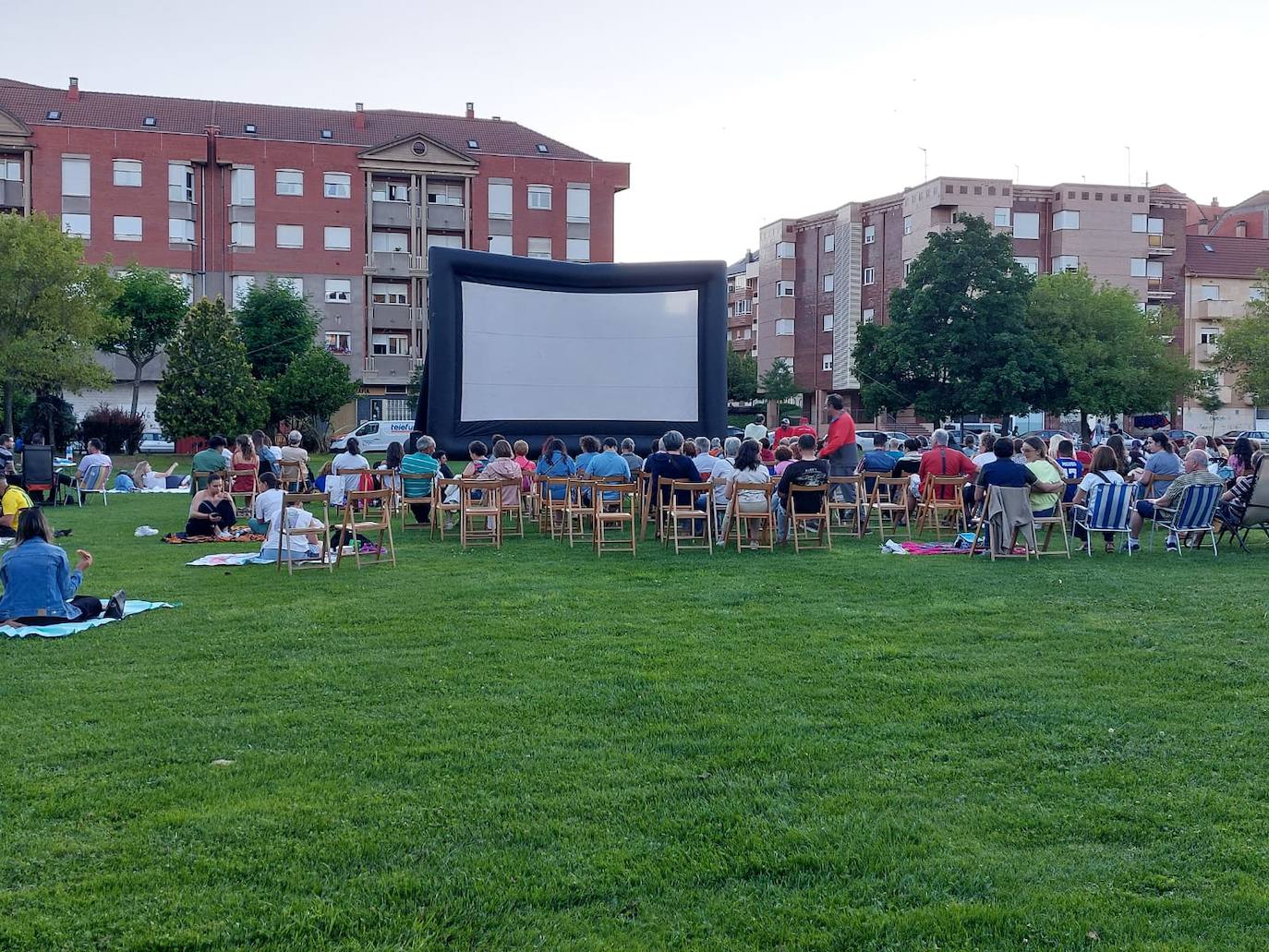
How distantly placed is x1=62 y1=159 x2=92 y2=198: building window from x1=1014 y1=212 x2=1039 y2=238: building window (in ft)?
126

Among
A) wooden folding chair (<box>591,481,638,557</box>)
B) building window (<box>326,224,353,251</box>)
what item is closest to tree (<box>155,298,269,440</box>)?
building window (<box>326,224,353,251</box>)

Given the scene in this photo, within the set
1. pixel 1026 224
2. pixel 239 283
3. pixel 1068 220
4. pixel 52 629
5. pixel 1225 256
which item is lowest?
pixel 52 629

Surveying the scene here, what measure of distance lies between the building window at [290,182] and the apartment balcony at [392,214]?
293 cm

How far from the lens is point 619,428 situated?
21.2 metres

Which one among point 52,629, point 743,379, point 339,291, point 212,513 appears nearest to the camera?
point 52,629

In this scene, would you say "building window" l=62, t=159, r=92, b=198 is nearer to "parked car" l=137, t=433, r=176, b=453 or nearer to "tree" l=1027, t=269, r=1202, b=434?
"parked car" l=137, t=433, r=176, b=453

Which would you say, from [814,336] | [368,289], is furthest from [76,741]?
[814,336]

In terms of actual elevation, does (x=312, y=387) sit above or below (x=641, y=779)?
above

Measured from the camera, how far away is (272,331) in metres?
41.3

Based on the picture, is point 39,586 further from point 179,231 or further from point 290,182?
point 290,182

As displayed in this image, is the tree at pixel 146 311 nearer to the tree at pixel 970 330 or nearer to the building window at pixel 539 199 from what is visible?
the building window at pixel 539 199

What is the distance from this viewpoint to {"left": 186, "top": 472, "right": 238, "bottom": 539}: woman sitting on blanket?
13320 millimetres

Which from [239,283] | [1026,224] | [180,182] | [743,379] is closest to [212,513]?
[239,283]

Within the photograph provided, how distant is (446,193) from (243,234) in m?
8.48
